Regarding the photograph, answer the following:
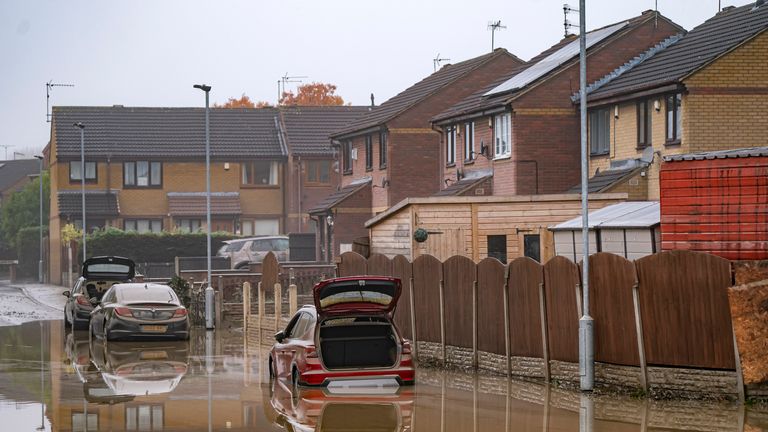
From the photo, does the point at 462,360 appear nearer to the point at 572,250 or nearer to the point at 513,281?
the point at 513,281

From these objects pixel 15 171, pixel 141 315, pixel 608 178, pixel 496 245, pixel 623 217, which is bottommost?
pixel 141 315

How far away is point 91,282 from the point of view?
1506 inches

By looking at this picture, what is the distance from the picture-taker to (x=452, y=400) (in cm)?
1953

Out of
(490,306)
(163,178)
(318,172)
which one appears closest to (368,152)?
(318,172)

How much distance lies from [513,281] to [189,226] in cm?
5312

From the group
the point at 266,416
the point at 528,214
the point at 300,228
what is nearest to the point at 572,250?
the point at 528,214

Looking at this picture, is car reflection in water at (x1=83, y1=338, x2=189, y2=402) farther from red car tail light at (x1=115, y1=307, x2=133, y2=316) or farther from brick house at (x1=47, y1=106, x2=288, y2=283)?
brick house at (x1=47, y1=106, x2=288, y2=283)

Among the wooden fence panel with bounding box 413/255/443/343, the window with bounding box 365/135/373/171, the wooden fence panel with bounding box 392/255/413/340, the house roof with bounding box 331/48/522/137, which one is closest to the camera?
the wooden fence panel with bounding box 413/255/443/343

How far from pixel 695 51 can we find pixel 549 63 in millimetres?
9156

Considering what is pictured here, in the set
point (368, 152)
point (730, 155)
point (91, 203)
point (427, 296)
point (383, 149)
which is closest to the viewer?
point (730, 155)

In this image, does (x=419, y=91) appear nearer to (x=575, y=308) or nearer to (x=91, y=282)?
(x=91, y=282)

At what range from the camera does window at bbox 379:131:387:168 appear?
5525 cm

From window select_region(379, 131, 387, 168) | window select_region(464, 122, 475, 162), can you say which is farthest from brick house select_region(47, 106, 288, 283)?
window select_region(464, 122, 475, 162)

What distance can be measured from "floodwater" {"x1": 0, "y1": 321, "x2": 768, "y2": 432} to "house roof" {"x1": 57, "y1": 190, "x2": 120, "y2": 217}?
47.5 metres
